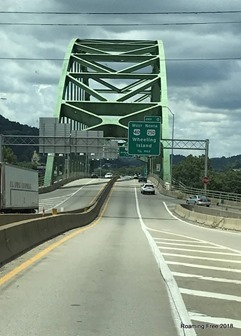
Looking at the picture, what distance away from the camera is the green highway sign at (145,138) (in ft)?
206

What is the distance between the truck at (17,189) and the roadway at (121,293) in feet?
55.9

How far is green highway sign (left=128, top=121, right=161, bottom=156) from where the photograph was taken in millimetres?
62781

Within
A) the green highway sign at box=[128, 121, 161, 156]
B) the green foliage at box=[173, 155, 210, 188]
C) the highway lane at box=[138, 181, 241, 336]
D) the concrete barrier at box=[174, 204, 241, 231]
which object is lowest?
the concrete barrier at box=[174, 204, 241, 231]

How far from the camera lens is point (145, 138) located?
209 feet

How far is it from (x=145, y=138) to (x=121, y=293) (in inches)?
2152

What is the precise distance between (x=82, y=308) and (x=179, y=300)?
5.12ft

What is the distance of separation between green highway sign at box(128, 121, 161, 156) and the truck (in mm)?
22363

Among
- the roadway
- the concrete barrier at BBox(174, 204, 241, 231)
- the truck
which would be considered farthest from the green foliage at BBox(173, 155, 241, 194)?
the roadway

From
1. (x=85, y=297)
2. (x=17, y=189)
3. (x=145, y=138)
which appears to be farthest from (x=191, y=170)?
(x=85, y=297)

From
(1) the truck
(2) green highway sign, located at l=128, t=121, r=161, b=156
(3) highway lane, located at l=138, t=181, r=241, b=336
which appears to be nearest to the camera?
(3) highway lane, located at l=138, t=181, r=241, b=336

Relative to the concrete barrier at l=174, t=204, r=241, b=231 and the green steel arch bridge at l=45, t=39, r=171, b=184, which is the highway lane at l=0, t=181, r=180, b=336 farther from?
the green steel arch bridge at l=45, t=39, r=171, b=184

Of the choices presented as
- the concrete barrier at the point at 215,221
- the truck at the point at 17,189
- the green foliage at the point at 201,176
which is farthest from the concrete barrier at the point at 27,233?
the green foliage at the point at 201,176

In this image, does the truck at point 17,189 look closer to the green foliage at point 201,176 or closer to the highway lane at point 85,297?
the highway lane at point 85,297

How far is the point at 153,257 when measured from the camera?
14742mm
